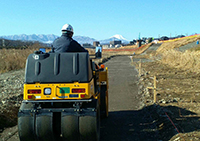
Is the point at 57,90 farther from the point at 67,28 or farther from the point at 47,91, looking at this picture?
the point at 67,28

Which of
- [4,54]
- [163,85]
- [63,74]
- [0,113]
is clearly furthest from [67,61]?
[4,54]

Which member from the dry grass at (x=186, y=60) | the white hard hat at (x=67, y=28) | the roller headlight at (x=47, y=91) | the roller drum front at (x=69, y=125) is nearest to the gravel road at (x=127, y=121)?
the roller drum front at (x=69, y=125)

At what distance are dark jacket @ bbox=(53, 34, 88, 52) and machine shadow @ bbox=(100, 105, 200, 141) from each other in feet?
8.38

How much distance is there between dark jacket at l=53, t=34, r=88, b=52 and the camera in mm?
6422

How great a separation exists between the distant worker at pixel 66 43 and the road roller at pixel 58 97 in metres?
0.73

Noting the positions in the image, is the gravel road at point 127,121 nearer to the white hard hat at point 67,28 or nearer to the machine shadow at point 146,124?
the machine shadow at point 146,124

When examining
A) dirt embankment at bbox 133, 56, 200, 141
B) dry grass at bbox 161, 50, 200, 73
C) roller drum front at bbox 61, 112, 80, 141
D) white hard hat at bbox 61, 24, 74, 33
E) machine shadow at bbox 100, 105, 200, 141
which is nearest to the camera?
roller drum front at bbox 61, 112, 80, 141

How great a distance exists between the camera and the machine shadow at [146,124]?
713 cm

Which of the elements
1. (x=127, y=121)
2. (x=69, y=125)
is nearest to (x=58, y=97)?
(x=69, y=125)

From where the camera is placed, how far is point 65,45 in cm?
642

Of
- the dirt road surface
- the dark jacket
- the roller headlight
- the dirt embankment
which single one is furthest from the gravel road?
the dark jacket

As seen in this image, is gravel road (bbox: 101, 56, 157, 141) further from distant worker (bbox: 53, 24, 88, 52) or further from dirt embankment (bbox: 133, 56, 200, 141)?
distant worker (bbox: 53, 24, 88, 52)

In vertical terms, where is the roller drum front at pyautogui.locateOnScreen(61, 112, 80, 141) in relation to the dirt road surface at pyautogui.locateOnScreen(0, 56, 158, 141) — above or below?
above

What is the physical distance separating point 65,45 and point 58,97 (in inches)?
58.2
